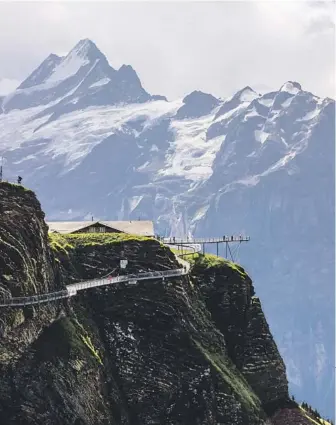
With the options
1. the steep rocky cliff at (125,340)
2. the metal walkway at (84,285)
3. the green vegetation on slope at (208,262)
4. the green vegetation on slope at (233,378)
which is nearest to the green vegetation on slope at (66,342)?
the steep rocky cliff at (125,340)

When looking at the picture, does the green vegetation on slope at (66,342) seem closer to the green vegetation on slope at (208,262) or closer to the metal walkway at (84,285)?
the metal walkway at (84,285)

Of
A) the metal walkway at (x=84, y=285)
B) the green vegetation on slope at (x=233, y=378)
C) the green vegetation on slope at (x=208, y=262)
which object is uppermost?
the green vegetation on slope at (x=208, y=262)

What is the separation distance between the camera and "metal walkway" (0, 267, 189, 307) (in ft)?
415

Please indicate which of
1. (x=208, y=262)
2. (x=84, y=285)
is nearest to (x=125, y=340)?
(x=84, y=285)

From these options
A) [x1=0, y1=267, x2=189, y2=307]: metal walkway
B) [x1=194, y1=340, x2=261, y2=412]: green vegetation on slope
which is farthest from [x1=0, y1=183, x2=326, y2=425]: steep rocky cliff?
[x1=0, y1=267, x2=189, y2=307]: metal walkway

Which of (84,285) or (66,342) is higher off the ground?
(84,285)

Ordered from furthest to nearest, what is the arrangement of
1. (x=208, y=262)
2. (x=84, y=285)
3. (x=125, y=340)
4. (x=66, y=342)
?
1. (x=208, y=262)
2. (x=125, y=340)
3. (x=84, y=285)
4. (x=66, y=342)

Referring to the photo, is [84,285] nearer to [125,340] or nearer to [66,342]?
[125,340]

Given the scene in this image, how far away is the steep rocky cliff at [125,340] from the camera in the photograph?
422 ft

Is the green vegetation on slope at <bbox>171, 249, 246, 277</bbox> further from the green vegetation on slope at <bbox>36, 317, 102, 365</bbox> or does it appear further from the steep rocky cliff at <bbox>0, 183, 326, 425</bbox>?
the green vegetation on slope at <bbox>36, 317, 102, 365</bbox>

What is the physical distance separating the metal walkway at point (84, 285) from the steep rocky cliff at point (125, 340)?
3.44 feet

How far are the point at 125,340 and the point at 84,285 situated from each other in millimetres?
11034

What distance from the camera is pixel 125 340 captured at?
155 m

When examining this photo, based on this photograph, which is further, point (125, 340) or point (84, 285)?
point (125, 340)
